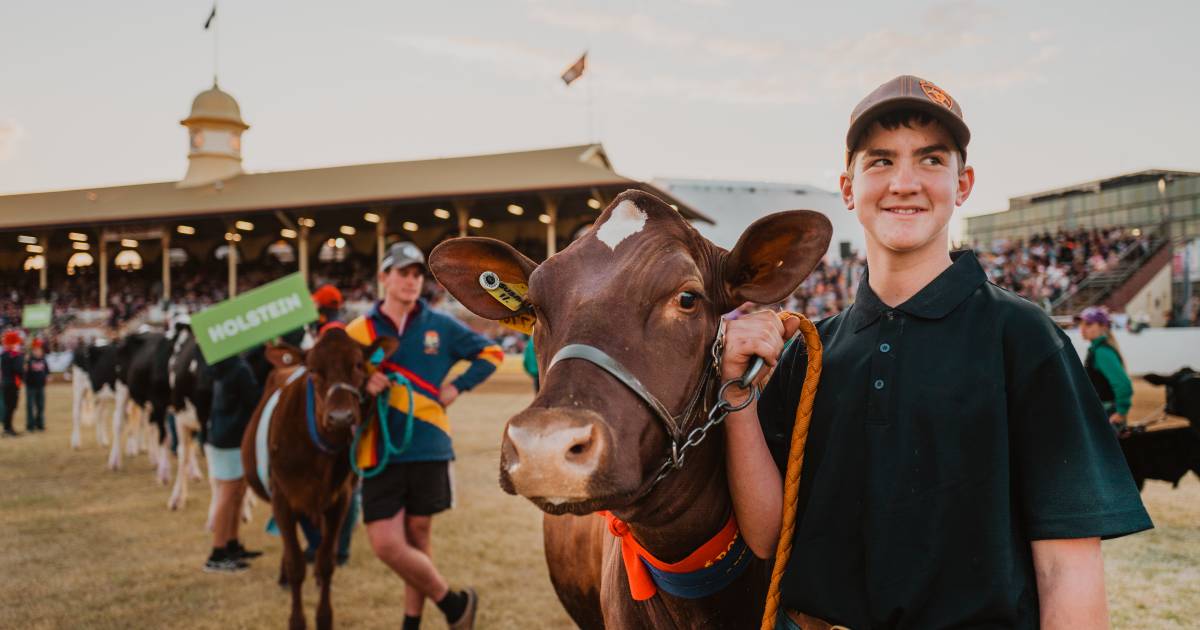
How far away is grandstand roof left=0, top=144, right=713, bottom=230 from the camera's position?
27969 millimetres

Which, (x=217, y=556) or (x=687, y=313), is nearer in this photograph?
(x=687, y=313)

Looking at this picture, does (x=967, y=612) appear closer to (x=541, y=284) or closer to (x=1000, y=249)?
(x=541, y=284)

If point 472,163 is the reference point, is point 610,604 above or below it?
below

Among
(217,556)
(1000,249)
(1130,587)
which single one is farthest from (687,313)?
(1000,249)

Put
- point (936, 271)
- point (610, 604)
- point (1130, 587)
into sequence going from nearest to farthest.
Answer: point (936, 271) → point (610, 604) → point (1130, 587)

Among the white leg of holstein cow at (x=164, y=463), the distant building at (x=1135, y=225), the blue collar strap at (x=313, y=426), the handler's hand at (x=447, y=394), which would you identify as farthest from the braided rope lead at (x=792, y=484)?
the distant building at (x=1135, y=225)

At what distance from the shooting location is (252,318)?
21.7 feet

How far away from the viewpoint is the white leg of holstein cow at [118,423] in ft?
37.7

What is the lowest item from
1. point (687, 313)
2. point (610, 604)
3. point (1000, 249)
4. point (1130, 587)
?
point (1130, 587)

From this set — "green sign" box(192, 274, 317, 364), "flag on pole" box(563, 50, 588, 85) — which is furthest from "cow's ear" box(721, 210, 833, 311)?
"flag on pole" box(563, 50, 588, 85)

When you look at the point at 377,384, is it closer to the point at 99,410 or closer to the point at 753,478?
the point at 753,478

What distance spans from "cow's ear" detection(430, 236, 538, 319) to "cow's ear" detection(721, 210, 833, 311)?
625 mm

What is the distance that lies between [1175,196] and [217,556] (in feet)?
156

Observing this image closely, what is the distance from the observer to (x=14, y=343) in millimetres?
16297
